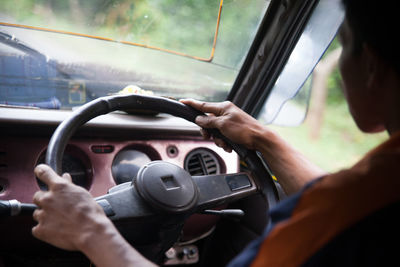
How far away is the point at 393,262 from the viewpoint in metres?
0.60

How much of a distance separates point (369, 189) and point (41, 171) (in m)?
0.75

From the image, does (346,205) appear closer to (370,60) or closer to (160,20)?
(370,60)

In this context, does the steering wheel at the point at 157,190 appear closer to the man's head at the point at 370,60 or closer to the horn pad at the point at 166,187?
the horn pad at the point at 166,187

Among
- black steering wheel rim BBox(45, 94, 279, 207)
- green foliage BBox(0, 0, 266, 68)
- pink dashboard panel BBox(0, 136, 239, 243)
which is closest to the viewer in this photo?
black steering wheel rim BBox(45, 94, 279, 207)

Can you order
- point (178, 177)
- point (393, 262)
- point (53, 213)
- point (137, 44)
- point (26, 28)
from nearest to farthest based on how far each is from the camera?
1. point (393, 262)
2. point (53, 213)
3. point (178, 177)
4. point (26, 28)
5. point (137, 44)

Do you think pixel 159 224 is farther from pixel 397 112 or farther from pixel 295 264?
pixel 397 112

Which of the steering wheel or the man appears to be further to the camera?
the steering wheel

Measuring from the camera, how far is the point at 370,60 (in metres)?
0.75

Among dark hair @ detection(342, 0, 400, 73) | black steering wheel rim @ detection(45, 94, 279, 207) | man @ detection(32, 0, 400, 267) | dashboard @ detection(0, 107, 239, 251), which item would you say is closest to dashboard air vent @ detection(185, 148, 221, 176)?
dashboard @ detection(0, 107, 239, 251)

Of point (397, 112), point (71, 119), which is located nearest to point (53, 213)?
point (71, 119)

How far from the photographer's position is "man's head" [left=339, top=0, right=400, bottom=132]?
0.71 meters

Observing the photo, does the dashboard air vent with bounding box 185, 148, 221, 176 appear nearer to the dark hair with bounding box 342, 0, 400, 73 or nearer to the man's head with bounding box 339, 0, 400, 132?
the man's head with bounding box 339, 0, 400, 132

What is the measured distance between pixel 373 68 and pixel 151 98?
2.53ft

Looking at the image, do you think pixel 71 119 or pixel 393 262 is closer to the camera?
pixel 393 262
